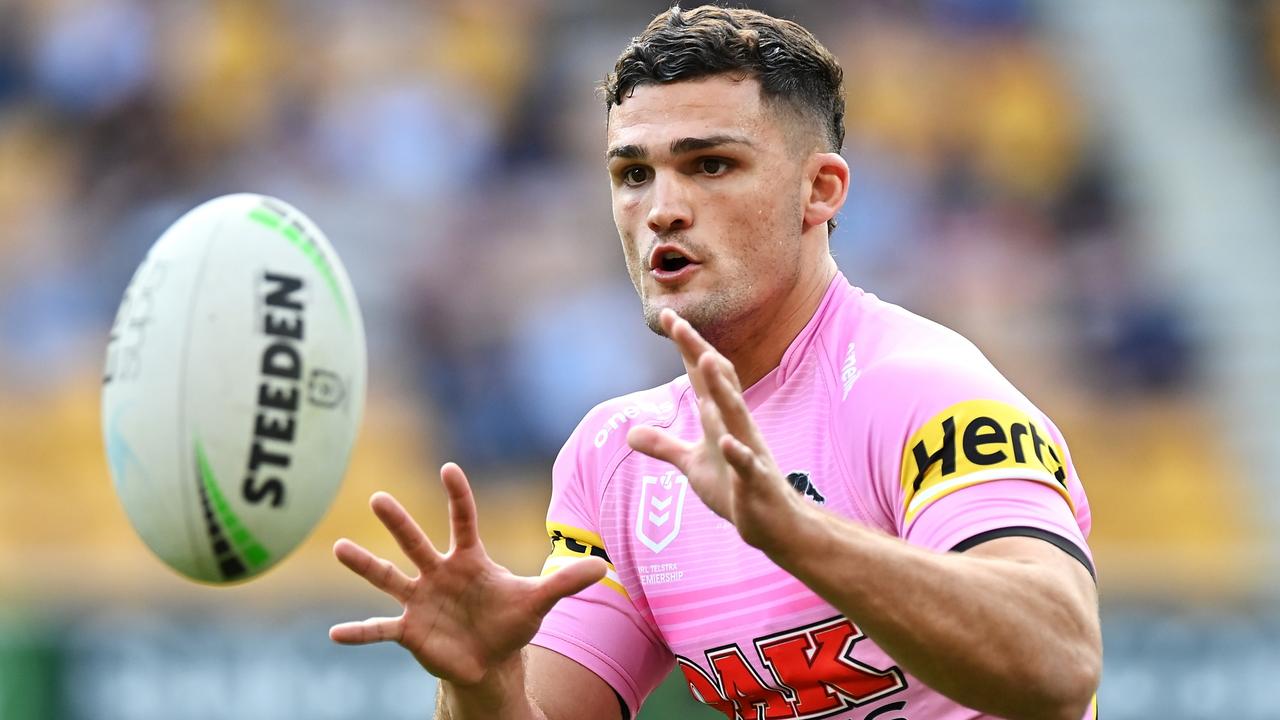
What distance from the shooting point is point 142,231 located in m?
11.4

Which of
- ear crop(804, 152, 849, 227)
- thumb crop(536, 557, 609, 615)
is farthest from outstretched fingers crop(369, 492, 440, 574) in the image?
ear crop(804, 152, 849, 227)

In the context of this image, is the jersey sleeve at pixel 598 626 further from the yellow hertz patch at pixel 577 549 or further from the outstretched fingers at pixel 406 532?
the outstretched fingers at pixel 406 532

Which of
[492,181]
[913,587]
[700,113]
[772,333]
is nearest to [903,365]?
[772,333]

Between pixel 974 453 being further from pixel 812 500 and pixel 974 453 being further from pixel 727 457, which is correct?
pixel 727 457

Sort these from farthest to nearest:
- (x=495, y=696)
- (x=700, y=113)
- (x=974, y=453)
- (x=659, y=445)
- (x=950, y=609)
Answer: (x=700, y=113) → (x=495, y=696) → (x=974, y=453) → (x=659, y=445) → (x=950, y=609)

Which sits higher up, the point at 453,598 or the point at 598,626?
the point at 598,626

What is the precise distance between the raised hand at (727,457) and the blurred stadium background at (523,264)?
5231 millimetres

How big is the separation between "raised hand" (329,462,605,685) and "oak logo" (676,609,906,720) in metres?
0.53

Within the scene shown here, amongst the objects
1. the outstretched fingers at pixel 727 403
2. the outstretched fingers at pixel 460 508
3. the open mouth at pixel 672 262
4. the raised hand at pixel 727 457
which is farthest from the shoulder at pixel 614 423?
the outstretched fingers at pixel 727 403

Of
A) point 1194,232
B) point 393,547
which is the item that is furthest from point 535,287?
point 1194,232

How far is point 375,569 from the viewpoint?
12.6 ft

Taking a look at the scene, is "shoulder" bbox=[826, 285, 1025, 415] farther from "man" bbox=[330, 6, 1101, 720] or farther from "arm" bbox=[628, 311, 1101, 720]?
"arm" bbox=[628, 311, 1101, 720]

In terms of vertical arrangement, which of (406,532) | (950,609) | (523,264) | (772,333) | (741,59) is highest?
(523,264)

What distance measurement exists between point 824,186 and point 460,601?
151cm
